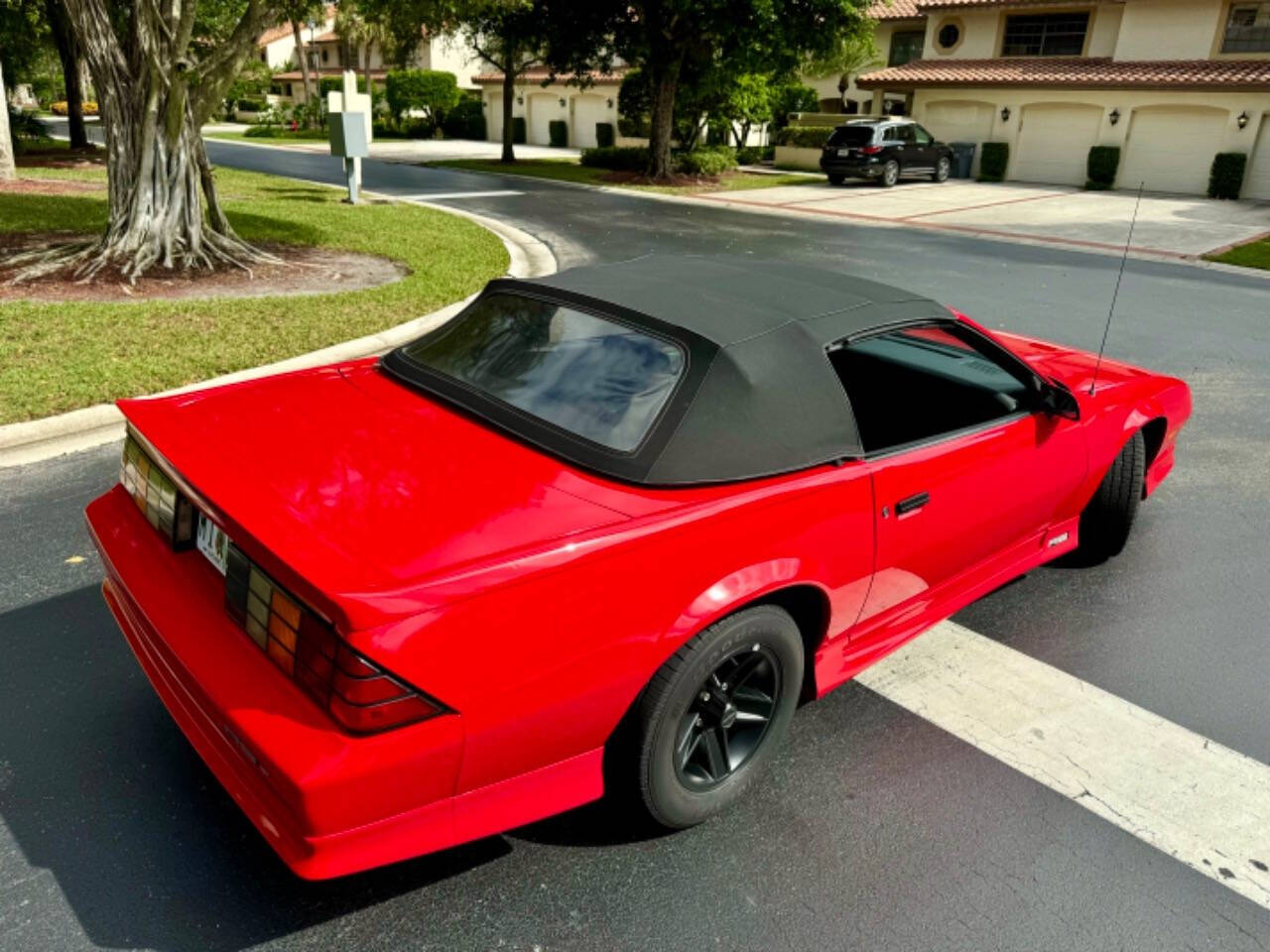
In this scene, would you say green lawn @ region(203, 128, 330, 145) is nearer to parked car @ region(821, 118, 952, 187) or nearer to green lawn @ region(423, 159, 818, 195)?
green lawn @ region(423, 159, 818, 195)

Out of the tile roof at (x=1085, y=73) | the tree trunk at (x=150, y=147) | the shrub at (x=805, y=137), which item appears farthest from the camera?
the shrub at (x=805, y=137)

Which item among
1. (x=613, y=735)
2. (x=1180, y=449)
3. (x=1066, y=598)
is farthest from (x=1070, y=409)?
(x=1180, y=449)

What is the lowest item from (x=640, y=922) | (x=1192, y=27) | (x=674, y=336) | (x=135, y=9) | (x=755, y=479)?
(x=640, y=922)

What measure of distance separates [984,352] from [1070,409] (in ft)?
1.34

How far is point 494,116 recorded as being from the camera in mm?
46219

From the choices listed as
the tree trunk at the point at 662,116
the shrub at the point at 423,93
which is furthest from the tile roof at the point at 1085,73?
the shrub at the point at 423,93

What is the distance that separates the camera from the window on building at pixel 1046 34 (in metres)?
30.4

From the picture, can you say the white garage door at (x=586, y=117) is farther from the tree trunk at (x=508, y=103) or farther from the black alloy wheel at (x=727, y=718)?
the black alloy wheel at (x=727, y=718)

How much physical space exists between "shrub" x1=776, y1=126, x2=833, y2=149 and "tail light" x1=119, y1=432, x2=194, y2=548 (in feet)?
106

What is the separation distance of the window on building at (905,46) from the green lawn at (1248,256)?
24.6 m

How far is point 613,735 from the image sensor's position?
2.51m

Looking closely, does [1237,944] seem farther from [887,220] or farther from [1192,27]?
[1192,27]

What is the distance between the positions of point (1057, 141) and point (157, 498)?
31812mm

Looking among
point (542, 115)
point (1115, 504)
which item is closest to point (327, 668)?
point (1115, 504)
